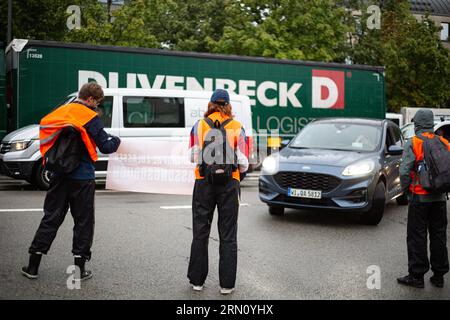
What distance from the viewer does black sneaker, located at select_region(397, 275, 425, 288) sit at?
538 centimetres

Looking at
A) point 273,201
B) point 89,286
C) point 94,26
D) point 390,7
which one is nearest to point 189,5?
point 94,26

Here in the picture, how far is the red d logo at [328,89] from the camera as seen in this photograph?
17.8 meters

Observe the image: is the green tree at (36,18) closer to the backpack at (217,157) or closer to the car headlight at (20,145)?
the car headlight at (20,145)

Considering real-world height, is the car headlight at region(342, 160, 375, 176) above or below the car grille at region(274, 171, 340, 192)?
above

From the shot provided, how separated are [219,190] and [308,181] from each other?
361cm

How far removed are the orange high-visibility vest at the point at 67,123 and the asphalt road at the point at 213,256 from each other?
1221mm

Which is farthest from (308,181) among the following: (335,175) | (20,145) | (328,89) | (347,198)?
(328,89)

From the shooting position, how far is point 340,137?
9.72m

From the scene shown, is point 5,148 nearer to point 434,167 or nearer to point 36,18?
point 434,167

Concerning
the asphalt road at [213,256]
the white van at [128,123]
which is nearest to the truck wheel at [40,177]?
the white van at [128,123]

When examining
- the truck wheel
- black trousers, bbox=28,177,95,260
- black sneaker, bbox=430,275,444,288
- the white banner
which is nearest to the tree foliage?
the truck wheel

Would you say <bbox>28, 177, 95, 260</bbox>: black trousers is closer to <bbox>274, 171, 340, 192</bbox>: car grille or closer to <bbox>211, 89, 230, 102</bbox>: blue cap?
<bbox>211, 89, 230, 102</bbox>: blue cap

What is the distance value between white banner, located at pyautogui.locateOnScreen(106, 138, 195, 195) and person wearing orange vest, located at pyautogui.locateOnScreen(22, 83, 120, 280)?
1943mm
